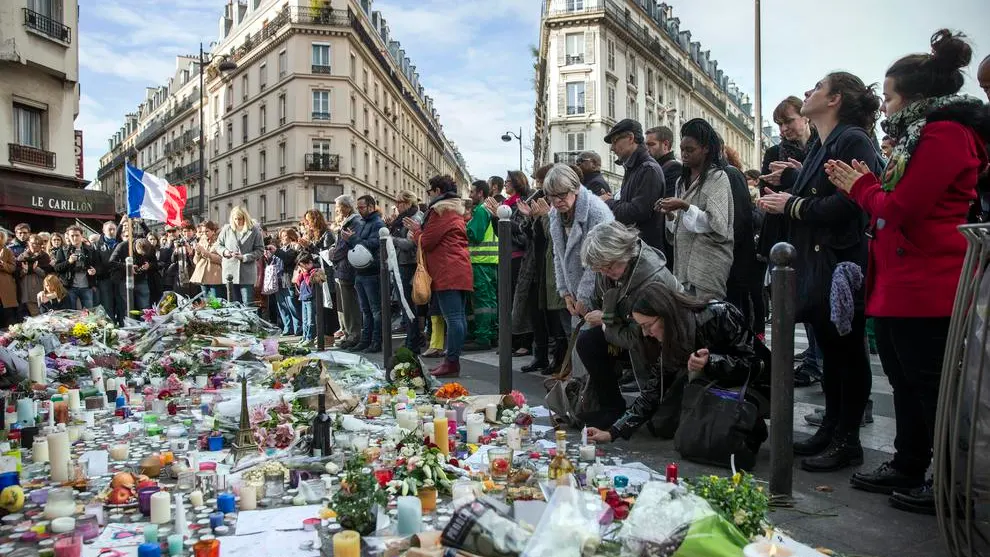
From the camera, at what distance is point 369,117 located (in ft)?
159

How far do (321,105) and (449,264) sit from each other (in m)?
38.9

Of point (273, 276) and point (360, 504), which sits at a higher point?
point (273, 276)

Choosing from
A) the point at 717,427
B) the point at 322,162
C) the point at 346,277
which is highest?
the point at 322,162

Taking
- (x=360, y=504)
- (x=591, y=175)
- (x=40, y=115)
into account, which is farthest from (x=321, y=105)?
(x=360, y=504)

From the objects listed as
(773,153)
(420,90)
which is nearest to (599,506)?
(773,153)

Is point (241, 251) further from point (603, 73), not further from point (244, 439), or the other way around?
point (603, 73)

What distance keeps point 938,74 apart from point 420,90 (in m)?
75.6

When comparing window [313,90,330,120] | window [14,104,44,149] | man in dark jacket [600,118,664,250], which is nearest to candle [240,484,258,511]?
man in dark jacket [600,118,664,250]

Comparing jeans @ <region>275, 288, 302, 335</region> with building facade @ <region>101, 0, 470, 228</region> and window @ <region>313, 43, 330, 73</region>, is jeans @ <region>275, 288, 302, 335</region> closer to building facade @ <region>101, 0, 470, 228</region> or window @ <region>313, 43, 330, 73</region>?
building facade @ <region>101, 0, 470, 228</region>

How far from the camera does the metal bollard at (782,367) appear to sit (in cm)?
315

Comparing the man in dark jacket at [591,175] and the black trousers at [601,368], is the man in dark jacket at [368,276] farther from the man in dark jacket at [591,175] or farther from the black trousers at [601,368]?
the black trousers at [601,368]

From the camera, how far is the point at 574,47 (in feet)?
145

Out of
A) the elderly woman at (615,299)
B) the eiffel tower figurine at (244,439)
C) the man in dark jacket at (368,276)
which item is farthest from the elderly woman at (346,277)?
the elderly woman at (615,299)

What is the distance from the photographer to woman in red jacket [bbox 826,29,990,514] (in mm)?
2895
